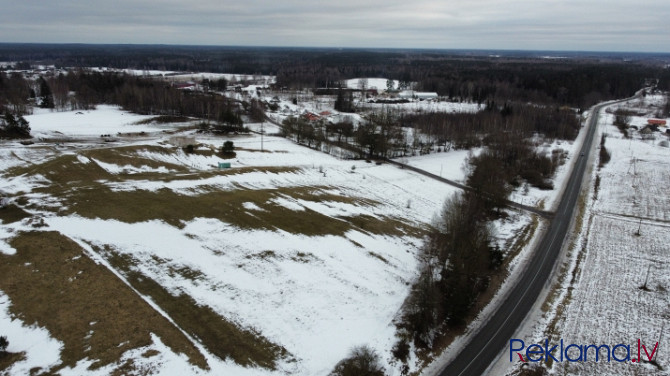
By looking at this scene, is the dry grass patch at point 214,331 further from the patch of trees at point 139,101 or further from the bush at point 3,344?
the patch of trees at point 139,101

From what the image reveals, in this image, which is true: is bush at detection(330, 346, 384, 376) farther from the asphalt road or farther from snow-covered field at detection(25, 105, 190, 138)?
snow-covered field at detection(25, 105, 190, 138)

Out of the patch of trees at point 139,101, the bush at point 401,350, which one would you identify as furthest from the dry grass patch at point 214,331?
the patch of trees at point 139,101

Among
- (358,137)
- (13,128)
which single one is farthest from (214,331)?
(13,128)

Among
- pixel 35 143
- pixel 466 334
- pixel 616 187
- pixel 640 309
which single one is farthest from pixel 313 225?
pixel 616 187

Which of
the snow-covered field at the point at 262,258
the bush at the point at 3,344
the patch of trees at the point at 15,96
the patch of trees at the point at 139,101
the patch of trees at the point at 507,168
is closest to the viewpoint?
the bush at the point at 3,344

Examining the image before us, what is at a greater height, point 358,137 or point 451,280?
point 358,137

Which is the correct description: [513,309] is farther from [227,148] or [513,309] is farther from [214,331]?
[227,148]
